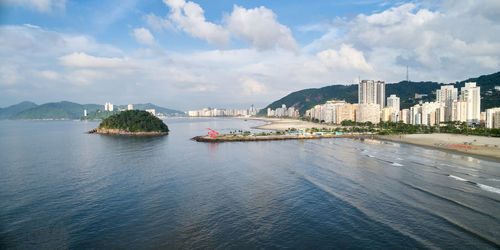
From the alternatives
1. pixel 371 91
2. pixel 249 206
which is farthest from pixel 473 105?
pixel 249 206

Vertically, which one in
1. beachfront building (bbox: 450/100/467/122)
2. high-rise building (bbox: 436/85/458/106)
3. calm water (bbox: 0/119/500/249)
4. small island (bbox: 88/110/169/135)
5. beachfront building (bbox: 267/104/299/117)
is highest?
high-rise building (bbox: 436/85/458/106)

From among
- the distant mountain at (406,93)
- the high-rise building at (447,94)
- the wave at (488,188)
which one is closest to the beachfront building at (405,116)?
the high-rise building at (447,94)

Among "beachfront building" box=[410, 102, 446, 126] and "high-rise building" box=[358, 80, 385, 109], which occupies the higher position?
"high-rise building" box=[358, 80, 385, 109]

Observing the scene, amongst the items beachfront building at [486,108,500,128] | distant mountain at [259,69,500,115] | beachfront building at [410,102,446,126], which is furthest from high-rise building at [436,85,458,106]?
beachfront building at [486,108,500,128]

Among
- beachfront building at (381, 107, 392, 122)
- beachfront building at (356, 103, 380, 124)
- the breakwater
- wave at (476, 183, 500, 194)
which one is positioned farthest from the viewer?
beachfront building at (381, 107, 392, 122)

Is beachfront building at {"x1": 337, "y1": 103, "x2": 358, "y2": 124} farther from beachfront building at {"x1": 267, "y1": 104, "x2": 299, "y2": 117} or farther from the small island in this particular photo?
beachfront building at {"x1": 267, "y1": 104, "x2": 299, "y2": 117}

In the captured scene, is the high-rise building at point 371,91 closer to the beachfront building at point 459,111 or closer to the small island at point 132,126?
the beachfront building at point 459,111
